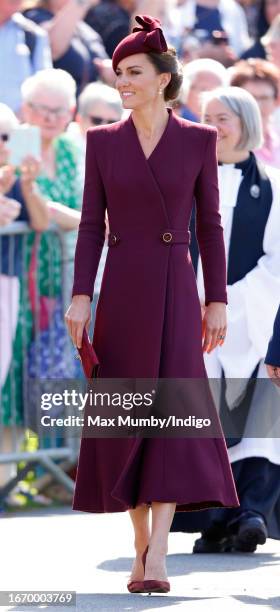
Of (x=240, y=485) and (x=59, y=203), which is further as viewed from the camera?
(x=59, y=203)

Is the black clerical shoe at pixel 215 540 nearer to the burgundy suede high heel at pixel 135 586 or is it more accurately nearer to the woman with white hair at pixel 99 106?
the burgundy suede high heel at pixel 135 586

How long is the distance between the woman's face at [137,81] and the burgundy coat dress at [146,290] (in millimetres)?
102

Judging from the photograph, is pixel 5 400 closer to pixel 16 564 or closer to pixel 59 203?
pixel 59 203

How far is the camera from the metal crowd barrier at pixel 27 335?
926 cm

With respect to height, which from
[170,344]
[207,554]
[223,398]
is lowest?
[207,554]

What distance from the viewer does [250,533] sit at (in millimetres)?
7676

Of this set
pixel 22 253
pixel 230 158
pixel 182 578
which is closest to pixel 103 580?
pixel 182 578

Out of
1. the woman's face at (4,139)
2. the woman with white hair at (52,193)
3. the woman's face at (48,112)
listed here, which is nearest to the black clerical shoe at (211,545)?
the woman with white hair at (52,193)

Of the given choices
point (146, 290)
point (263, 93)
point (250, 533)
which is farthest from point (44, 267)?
point (146, 290)

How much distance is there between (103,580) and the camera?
22.4 feet

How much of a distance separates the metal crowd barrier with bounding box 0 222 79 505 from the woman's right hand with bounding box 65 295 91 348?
9.49ft

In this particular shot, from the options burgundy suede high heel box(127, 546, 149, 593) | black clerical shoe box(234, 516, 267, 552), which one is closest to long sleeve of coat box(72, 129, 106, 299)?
burgundy suede high heel box(127, 546, 149, 593)

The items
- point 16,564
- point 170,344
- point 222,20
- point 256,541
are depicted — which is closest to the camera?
point 170,344

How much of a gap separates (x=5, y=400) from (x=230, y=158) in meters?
2.03
